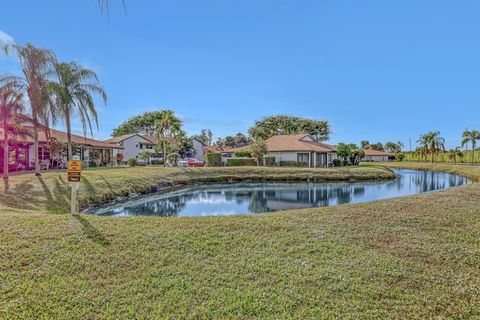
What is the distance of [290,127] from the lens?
54000 mm

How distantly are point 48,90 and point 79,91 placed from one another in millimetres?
3017

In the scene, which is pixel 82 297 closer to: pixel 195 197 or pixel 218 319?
pixel 218 319

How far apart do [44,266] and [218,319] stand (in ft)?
9.63

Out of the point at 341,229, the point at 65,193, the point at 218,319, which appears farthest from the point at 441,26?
the point at 65,193

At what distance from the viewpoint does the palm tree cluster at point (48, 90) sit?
496 inches

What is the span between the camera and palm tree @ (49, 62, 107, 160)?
54.0ft

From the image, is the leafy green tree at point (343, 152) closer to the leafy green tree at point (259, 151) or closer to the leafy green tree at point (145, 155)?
the leafy green tree at point (259, 151)

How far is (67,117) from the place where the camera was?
16.7 metres

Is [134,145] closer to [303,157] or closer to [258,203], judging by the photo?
[303,157]

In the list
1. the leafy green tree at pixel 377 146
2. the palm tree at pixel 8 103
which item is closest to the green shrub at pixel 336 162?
the palm tree at pixel 8 103

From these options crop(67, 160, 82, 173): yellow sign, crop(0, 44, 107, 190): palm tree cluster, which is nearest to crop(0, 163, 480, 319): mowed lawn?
crop(67, 160, 82, 173): yellow sign

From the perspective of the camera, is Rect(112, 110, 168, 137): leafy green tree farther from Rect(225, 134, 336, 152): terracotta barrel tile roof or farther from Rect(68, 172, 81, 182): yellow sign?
Rect(68, 172, 81, 182): yellow sign

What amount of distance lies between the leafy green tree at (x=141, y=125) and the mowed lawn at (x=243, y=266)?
176 ft

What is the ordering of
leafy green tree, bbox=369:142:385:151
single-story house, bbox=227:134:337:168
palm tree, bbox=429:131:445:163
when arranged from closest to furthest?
1. single-story house, bbox=227:134:337:168
2. palm tree, bbox=429:131:445:163
3. leafy green tree, bbox=369:142:385:151
